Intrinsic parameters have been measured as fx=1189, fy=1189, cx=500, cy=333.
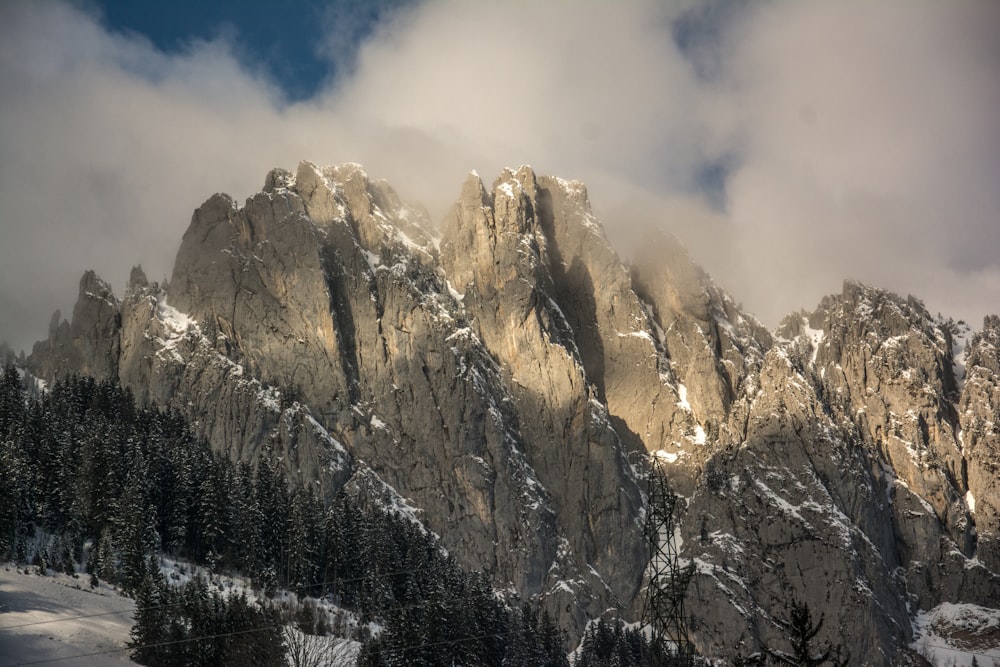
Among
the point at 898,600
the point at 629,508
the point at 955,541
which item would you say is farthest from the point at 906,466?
the point at 629,508

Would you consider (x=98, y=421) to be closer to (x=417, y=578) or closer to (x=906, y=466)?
(x=417, y=578)

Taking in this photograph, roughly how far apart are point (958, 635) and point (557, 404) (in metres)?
62.3

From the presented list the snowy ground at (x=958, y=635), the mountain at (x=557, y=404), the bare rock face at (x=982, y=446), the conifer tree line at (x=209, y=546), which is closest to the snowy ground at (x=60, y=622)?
the conifer tree line at (x=209, y=546)

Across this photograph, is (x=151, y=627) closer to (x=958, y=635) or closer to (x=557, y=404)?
(x=557, y=404)

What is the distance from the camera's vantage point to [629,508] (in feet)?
550

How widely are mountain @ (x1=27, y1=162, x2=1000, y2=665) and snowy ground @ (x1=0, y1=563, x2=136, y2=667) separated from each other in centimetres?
6164

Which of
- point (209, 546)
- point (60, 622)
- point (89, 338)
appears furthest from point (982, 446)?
point (60, 622)

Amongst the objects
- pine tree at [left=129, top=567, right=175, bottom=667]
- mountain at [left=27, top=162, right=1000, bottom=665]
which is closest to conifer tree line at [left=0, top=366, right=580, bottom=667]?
pine tree at [left=129, top=567, right=175, bottom=667]

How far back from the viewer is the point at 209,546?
380 ft

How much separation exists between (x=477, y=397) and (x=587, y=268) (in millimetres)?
38045

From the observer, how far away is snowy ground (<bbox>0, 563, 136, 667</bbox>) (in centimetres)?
7931

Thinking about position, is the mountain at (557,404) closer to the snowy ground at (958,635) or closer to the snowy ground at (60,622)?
the snowy ground at (958,635)

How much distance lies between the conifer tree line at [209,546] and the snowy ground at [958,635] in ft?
186

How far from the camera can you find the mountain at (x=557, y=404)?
517ft
